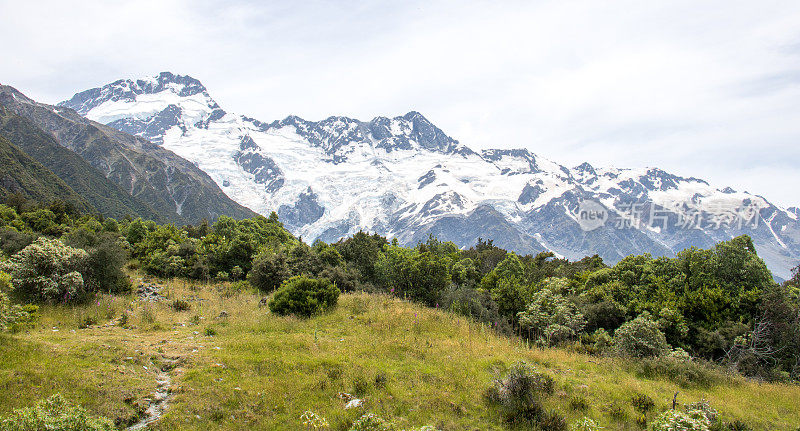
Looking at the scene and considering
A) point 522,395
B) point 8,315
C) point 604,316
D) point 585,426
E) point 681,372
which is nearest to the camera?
point 585,426

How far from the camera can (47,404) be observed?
6766mm

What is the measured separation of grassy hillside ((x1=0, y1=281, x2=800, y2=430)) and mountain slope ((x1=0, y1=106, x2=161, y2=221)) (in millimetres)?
194208

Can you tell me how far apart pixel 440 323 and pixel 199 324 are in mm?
9952

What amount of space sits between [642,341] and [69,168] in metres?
234

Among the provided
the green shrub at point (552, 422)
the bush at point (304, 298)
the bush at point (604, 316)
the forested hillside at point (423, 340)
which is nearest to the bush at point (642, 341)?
the forested hillside at point (423, 340)

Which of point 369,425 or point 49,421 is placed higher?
point 369,425

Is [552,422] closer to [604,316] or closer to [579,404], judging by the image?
[579,404]

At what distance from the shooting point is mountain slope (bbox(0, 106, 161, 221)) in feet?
571

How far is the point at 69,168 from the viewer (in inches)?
7067

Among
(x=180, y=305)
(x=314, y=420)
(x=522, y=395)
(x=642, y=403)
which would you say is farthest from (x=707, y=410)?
(x=180, y=305)

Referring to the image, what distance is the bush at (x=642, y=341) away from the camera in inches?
623

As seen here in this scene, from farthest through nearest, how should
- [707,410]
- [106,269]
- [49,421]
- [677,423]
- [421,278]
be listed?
[421,278] < [106,269] < [707,410] < [677,423] < [49,421]

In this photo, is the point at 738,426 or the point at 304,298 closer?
the point at 738,426

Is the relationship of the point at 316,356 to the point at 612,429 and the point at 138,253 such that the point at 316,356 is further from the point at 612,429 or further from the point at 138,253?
the point at 138,253
